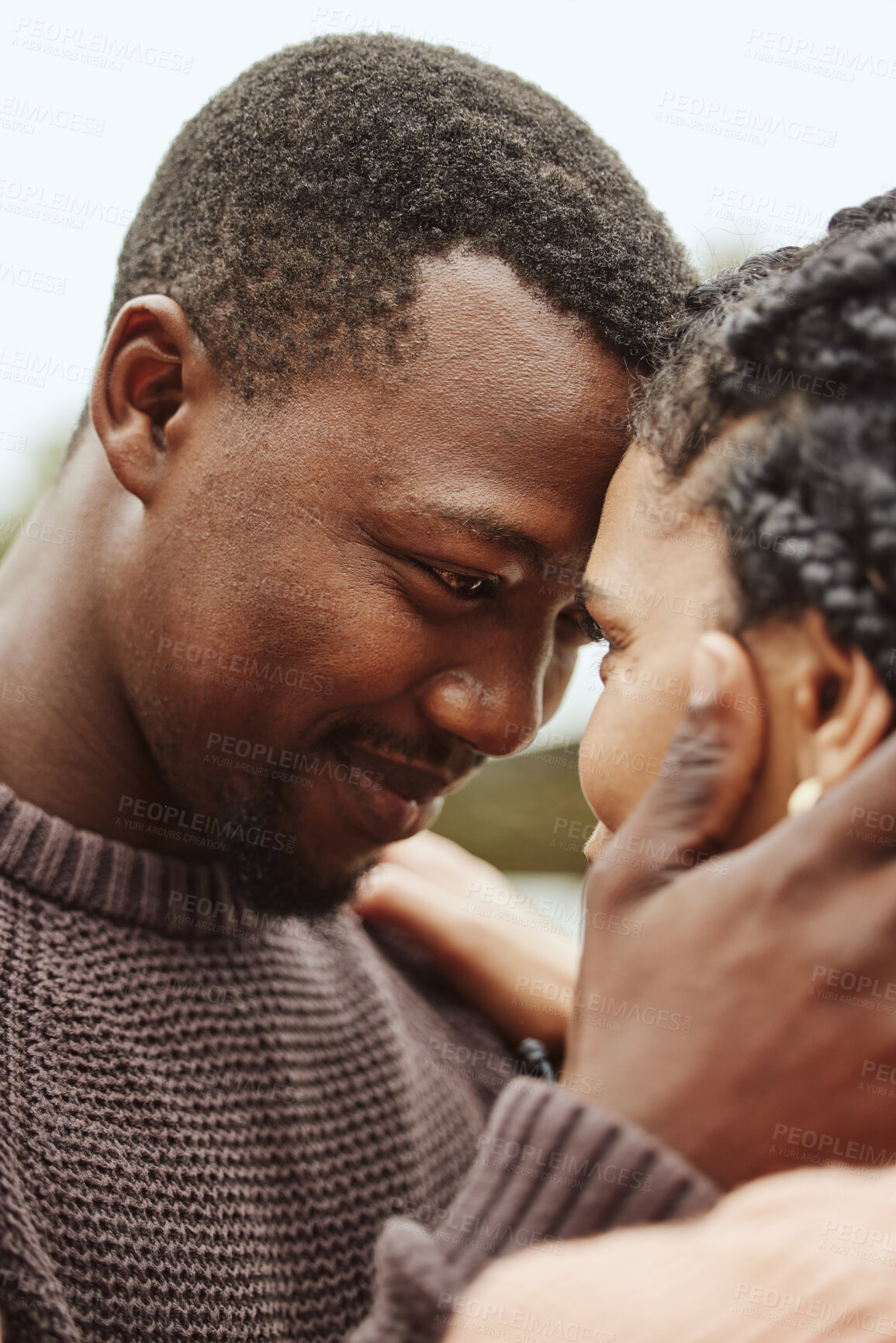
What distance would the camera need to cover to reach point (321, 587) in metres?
1.44

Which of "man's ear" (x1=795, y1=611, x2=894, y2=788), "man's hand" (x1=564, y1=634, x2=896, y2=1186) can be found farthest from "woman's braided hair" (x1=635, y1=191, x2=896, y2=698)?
"man's hand" (x1=564, y1=634, x2=896, y2=1186)

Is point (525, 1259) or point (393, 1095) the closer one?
point (525, 1259)

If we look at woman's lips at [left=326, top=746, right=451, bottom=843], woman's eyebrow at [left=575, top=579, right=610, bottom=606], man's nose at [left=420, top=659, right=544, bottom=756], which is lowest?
woman's lips at [left=326, top=746, right=451, bottom=843]

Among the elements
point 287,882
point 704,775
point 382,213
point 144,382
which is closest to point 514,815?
point 287,882

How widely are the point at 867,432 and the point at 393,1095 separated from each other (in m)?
1.21

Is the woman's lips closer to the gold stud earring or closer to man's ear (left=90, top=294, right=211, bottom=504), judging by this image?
man's ear (left=90, top=294, right=211, bottom=504)

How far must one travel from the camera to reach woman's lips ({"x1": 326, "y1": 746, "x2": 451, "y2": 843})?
157 cm

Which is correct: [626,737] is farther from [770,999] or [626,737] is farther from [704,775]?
[770,999]

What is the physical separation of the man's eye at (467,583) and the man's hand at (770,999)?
515 mm

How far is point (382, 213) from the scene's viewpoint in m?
1.43

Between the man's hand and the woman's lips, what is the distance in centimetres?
63

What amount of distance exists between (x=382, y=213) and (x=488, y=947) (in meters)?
1.28

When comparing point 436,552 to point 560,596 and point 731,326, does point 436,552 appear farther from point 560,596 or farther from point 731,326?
point 731,326

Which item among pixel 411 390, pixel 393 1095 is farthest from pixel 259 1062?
pixel 411 390
